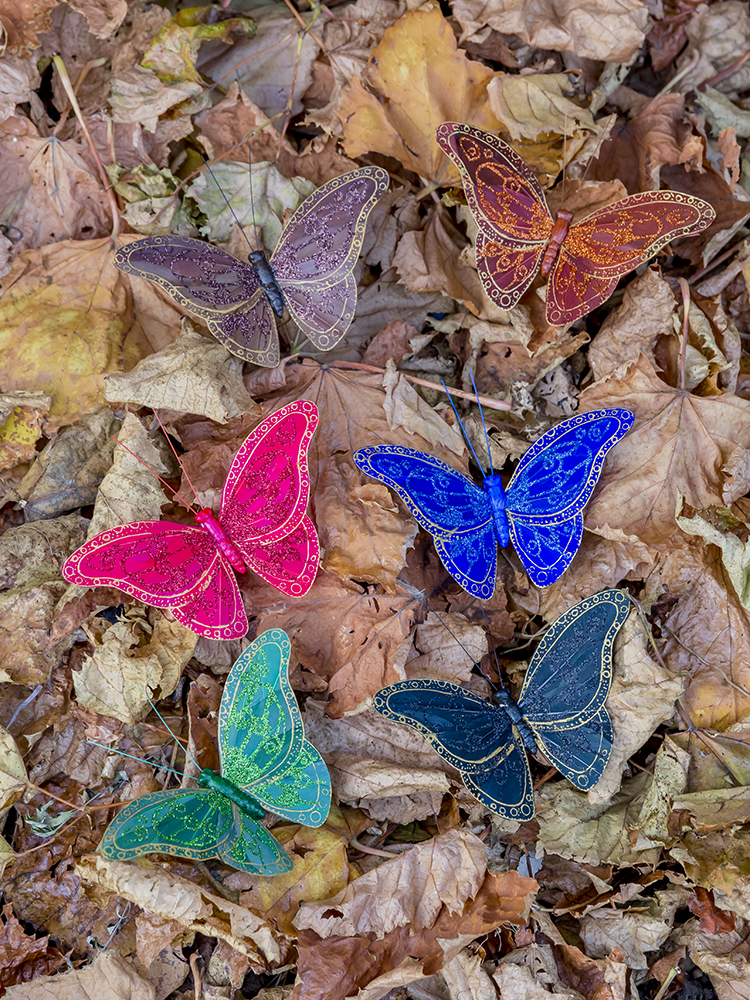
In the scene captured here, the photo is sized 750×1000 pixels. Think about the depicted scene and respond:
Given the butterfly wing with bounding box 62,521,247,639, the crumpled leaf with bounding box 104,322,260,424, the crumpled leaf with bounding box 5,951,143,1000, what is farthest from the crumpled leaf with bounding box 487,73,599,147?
the crumpled leaf with bounding box 5,951,143,1000

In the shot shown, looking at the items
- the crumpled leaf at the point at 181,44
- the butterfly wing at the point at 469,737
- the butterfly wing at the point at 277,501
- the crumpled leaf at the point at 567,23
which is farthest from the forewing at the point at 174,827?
the crumpled leaf at the point at 567,23

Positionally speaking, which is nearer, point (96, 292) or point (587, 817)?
point (587, 817)

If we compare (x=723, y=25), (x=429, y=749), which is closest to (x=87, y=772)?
(x=429, y=749)

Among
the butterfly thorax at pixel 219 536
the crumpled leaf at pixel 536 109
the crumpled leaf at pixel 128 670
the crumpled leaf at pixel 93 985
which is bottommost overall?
the crumpled leaf at pixel 93 985

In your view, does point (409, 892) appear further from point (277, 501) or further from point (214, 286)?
point (214, 286)

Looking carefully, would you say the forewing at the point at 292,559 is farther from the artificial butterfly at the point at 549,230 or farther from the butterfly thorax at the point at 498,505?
the artificial butterfly at the point at 549,230

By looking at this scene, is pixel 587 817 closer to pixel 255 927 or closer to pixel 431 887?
pixel 431 887
